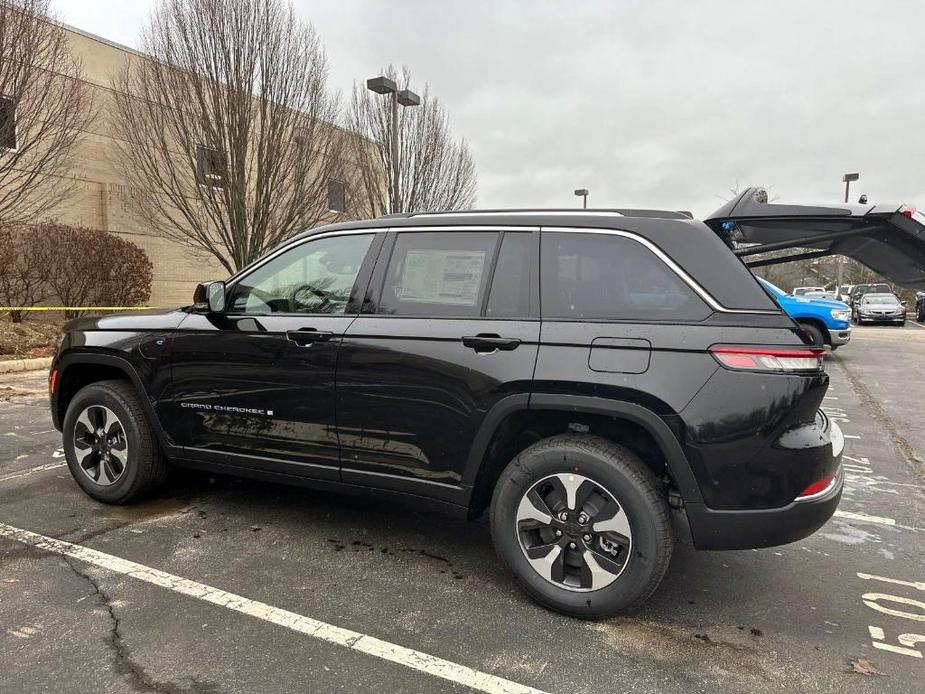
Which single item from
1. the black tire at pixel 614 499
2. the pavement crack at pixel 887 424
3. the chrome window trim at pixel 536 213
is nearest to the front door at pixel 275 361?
the chrome window trim at pixel 536 213

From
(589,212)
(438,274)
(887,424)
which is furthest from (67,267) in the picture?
(887,424)

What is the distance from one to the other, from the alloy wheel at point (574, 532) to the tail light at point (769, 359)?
0.78 metres

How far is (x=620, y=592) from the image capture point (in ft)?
8.95

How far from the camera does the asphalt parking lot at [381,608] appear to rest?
2.40 metres

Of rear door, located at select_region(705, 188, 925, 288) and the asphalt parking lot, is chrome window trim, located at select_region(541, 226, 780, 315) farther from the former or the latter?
the asphalt parking lot

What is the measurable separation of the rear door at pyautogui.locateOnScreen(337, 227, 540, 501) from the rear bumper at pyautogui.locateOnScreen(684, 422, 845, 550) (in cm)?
92

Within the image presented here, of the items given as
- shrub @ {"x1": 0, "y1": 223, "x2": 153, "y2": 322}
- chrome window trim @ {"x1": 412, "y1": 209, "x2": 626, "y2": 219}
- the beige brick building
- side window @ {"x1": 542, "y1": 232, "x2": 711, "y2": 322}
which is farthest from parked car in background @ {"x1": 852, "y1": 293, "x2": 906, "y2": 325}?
side window @ {"x1": 542, "y1": 232, "x2": 711, "y2": 322}

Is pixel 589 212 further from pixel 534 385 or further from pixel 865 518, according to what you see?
pixel 865 518

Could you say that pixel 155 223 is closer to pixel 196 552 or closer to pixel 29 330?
pixel 29 330

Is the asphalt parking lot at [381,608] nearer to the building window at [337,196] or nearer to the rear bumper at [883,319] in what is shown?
the building window at [337,196]

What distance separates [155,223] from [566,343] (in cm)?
1335

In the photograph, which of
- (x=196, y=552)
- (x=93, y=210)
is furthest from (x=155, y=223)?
(x=196, y=552)

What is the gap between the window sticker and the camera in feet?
10.3

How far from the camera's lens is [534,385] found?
9.30 ft
